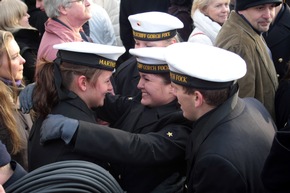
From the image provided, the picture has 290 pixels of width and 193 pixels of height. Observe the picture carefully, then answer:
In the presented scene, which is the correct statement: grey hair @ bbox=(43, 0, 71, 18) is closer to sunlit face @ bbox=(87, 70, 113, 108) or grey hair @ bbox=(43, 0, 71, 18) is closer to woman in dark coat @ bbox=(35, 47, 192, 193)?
woman in dark coat @ bbox=(35, 47, 192, 193)

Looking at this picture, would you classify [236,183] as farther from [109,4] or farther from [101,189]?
[109,4]

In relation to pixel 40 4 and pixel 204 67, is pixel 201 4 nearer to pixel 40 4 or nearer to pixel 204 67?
pixel 40 4

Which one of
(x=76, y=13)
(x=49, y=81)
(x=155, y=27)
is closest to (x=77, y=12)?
(x=76, y=13)

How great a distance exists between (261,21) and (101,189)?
7.34ft

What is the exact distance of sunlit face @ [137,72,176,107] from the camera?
310cm

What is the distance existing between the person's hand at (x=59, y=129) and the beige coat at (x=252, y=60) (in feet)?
5.33

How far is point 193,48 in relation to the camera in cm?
268

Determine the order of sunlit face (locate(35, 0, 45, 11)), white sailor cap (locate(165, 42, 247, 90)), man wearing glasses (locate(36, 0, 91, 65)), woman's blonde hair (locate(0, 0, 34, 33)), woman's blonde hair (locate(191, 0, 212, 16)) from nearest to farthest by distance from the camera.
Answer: white sailor cap (locate(165, 42, 247, 90)) < man wearing glasses (locate(36, 0, 91, 65)) < woman's blonde hair (locate(0, 0, 34, 33)) < woman's blonde hair (locate(191, 0, 212, 16)) < sunlit face (locate(35, 0, 45, 11))

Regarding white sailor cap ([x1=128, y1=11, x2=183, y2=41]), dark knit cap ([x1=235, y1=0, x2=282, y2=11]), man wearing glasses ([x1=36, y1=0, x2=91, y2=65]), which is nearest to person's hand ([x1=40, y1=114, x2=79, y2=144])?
white sailor cap ([x1=128, y1=11, x2=183, y2=41])

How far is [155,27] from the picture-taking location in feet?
13.3

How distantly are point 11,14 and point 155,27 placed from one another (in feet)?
5.78

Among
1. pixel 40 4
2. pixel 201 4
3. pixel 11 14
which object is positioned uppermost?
pixel 201 4

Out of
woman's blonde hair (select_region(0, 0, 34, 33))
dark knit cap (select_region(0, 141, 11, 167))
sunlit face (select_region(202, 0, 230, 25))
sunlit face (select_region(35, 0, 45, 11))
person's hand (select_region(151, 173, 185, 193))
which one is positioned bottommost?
sunlit face (select_region(35, 0, 45, 11))

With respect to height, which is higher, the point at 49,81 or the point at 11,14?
A: the point at 49,81
